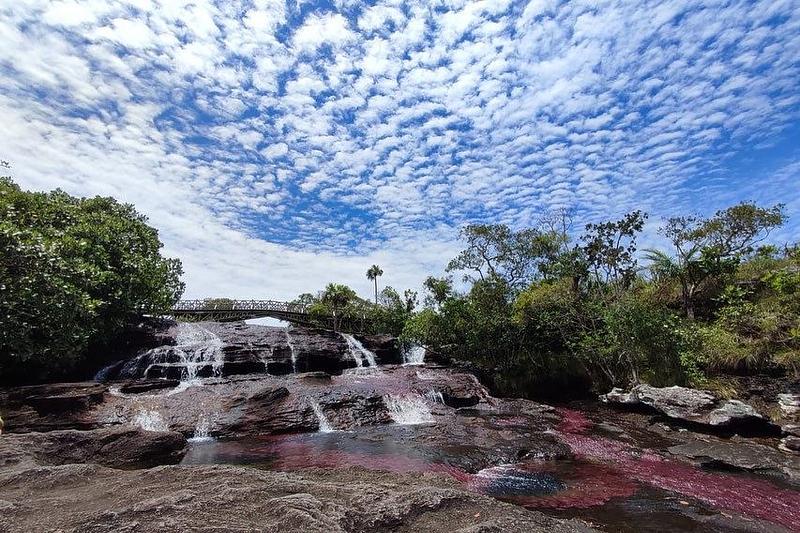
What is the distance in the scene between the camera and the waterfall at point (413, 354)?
2881 centimetres

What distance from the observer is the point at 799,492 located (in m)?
7.95

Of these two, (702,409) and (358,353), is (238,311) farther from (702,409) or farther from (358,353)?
(702,409)

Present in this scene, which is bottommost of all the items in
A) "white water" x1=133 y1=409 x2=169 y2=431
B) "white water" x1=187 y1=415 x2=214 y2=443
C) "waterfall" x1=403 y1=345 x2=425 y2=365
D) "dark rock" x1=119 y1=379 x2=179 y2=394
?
"white water" x1=187 y1=415 x2=214 y2=443

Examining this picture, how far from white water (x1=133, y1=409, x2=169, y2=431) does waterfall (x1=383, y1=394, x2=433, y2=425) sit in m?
7.44

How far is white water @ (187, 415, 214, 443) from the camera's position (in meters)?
12.3

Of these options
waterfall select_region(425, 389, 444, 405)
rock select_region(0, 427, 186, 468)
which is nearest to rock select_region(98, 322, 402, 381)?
waterfall select_region(425, 389, 444, 405)

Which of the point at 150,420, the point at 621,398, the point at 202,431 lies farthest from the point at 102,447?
the point at 621,398

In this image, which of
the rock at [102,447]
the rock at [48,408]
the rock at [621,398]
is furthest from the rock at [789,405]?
the rock at [48,408]

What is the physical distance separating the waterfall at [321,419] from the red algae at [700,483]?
295 inches

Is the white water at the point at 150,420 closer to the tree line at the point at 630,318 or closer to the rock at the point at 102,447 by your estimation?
the rock at the point at 102,447

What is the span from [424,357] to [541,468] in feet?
62.4

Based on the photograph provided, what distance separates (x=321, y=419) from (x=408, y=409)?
3.47 m

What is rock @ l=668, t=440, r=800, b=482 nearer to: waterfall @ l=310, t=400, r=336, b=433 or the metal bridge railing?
waterfall @ l=310, t=400, r=336, b=433

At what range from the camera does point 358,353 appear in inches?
1019
